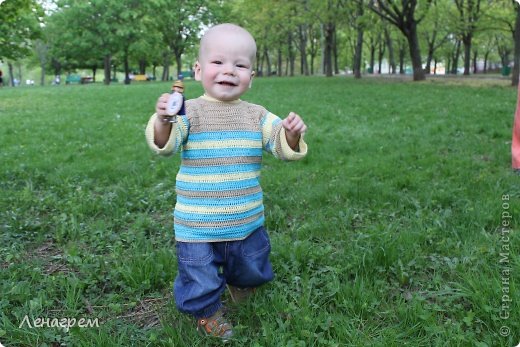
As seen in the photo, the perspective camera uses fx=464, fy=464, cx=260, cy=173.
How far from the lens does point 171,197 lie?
5098 millimetres

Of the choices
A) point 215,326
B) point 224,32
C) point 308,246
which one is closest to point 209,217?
point 215,326

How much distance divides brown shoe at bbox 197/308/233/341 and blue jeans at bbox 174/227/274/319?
0.04 metres

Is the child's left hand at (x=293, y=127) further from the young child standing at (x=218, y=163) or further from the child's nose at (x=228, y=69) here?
the child's nose at (x=228, y=69)

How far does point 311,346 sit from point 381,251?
1.20m

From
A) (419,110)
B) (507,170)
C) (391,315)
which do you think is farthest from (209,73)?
(419,110)

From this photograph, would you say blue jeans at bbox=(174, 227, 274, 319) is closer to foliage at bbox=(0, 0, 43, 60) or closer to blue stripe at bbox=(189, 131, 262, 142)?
blue stripe at bbox=(189, 131, 262, 142)

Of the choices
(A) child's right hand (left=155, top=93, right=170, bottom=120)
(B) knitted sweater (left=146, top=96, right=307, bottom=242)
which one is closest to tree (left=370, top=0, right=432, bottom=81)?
(B) knitted sweater (left=146, top=96, right=307, bottom=242)

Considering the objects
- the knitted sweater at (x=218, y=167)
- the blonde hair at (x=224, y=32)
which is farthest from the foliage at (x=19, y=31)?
the knitted sweater at (x=218, y=167)

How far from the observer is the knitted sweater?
2482 mm

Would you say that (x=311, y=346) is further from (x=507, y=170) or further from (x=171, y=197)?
(x=507, y=170)

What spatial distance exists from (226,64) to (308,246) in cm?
173

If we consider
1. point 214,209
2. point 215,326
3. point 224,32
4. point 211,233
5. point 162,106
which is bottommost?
point 215,326

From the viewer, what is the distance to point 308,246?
3.60m

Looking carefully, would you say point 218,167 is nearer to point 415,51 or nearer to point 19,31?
point 19,31
